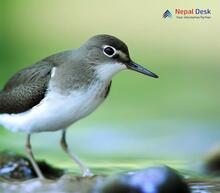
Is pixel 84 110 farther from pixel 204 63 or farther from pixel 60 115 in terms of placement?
pixel 204 63

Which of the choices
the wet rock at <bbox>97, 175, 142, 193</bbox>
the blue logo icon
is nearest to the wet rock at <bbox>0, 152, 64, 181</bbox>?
the wet rock at <bbox>97, 175, 142, 193</bbox>

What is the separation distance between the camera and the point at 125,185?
2012mm

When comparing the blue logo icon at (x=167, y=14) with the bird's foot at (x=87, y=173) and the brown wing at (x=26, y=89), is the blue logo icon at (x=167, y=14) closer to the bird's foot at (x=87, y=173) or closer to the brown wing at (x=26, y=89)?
the brown wing at (x=26, y=89)

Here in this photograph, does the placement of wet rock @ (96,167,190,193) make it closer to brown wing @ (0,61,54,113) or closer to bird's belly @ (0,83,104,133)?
bird's belly @ (0,83,104,133)

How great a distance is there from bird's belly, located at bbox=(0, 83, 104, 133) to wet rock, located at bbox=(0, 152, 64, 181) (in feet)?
0.57

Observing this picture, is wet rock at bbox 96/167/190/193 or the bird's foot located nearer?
wet rock at bbox 96/167/190/193

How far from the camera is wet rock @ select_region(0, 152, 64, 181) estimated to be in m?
2.25

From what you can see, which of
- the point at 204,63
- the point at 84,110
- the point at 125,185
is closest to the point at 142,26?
the point at 204,63

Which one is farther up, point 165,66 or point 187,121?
point 165,66

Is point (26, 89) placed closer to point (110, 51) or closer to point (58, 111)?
point (58, 111)

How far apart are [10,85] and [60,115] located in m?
0.26

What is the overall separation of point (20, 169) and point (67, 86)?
41 centimetres

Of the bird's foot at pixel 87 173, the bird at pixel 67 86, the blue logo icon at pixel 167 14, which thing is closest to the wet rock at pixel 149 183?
the bird's foot at pixel 87 173

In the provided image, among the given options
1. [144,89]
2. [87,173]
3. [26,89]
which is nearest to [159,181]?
[87,173]
